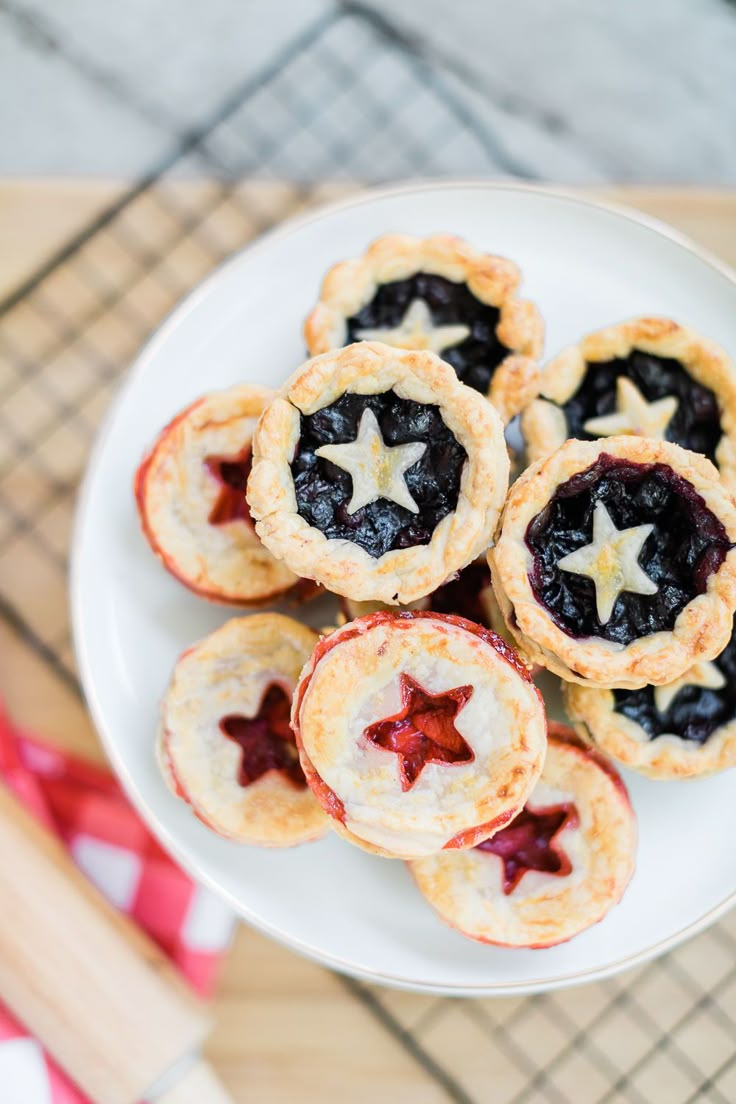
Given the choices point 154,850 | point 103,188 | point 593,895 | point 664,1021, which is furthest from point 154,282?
point 664,1021

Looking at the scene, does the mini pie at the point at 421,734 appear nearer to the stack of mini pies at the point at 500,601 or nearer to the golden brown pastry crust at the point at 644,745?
the stack of mini pies at the point at 500,601

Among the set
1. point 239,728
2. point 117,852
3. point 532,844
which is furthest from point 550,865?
point 117,852

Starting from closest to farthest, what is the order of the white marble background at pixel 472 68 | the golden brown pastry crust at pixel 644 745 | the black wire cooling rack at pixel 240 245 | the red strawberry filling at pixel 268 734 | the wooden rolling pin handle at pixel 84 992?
the golden brown pastry crust at pixel 644 745 → the red strawberry filling at pixel 268 734 → the wooden rolling pin handle at pixel 84 992 → the black wire cooling rack at pixel 240 245 → the white marble background at pixel 472 68

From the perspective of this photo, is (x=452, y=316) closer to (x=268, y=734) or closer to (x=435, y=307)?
(x=435, y=307)

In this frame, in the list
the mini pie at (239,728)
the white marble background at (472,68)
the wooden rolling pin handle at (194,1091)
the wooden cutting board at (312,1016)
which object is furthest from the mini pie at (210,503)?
the white marble background at (472,68)

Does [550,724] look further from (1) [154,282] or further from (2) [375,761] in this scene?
(1) [154,282]

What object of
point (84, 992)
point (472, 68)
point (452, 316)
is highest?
point (472, 68)
